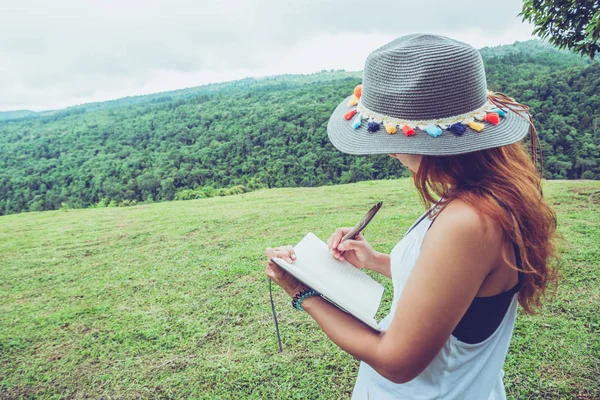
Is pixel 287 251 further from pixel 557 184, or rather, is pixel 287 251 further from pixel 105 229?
pixel 557 184

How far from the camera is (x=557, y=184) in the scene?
8539mm

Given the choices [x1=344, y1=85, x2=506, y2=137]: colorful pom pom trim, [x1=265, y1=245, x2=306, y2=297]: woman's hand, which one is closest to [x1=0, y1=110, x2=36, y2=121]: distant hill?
[x1=265, y1=245, x2=306, y2=297]: woman's hand

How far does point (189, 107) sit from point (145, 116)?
28.3 feet

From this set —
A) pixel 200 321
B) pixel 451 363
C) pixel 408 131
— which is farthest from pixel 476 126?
pixel 200 321

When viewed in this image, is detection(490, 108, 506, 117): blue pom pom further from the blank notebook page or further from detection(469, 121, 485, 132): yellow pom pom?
the blank notebook page

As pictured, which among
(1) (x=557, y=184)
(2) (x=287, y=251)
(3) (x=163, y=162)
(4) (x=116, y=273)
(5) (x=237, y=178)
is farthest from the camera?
(3) (x=163, y=162)

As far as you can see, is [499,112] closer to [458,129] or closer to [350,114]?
[458,129]

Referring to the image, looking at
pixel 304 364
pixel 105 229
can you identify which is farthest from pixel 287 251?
pixel 105 229

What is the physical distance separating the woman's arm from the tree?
5.83m

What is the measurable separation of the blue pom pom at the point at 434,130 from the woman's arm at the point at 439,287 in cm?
17

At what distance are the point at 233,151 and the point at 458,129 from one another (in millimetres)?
35643

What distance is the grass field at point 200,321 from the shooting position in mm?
2703

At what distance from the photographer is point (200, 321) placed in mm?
3652

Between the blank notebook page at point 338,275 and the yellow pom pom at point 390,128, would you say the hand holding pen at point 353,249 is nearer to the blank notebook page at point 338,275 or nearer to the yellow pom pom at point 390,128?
the blank notebook page at point 338,275
